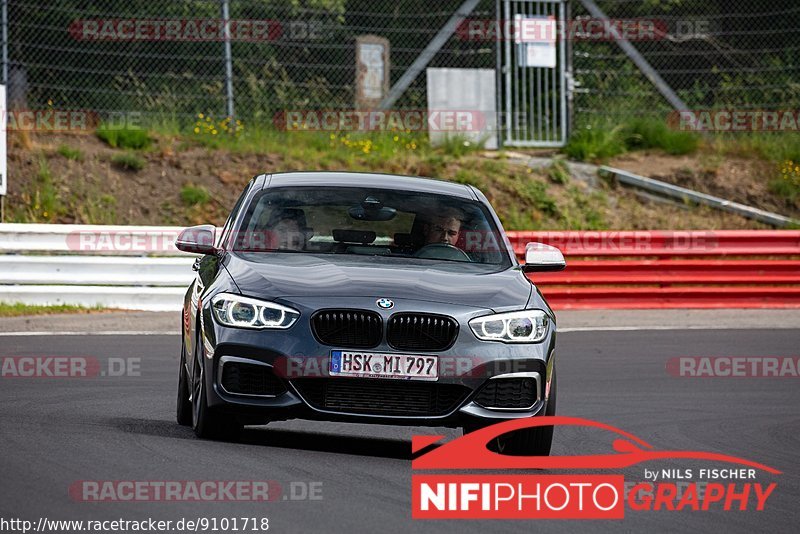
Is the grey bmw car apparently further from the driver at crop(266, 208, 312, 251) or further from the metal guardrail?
the metal guardrail

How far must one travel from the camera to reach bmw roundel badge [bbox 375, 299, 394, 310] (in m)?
7.71

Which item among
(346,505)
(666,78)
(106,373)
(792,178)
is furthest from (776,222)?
(346,505)

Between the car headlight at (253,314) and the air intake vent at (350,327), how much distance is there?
15cm

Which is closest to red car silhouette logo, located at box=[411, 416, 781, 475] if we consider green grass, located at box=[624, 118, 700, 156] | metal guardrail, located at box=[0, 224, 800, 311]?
metal guardrail, located at box=[0, 224, 800, 311]

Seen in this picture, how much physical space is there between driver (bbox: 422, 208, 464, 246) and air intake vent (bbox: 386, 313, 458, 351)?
133cm

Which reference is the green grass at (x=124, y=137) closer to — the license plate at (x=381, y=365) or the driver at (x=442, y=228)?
the driver at (x=442, y=228)

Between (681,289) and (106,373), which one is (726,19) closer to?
(681,289)

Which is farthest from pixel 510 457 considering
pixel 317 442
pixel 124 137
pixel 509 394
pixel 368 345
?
pixel 124 137

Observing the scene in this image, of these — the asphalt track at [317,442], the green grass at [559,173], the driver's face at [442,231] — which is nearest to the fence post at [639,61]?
the green grass at [559,173]

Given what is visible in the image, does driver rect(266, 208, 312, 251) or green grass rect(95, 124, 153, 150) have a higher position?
driver rect(266, 208, 312, 251)

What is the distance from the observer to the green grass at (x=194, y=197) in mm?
22219

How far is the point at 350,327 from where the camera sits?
7.71 m

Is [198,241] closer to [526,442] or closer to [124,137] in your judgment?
[526,442]

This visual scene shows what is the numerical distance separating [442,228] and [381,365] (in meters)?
1.63
